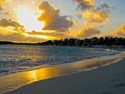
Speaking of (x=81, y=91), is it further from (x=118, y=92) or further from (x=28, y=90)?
(x=28, y=90)

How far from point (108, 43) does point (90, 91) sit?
202 m

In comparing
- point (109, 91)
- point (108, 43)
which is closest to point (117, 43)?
point (108, 43)

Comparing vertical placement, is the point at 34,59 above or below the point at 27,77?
below

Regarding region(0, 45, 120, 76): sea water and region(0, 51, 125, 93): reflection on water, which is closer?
region(0, 51, 125, 93): reflection on water

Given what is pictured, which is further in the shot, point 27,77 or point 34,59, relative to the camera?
point 34,59

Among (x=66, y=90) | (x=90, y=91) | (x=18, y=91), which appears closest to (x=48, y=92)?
(x=66, y=90)

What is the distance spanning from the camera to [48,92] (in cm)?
549

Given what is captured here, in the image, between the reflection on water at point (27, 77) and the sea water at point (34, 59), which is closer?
A: the reflection on water at point (27, 77)

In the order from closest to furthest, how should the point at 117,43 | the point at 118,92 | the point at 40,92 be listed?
the point at 118,92 → the point at 40,92 → the point at 117,43

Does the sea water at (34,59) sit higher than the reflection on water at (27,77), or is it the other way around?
the reflection on water at (27,77)

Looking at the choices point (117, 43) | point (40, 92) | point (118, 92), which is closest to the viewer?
point (118, 92)

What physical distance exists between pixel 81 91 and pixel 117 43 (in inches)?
7775

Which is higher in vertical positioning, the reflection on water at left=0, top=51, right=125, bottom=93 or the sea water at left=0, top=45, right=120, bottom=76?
the reflection on water at left=0, top=51, right=125, bottom=93

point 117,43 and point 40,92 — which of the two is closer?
point 40,92
